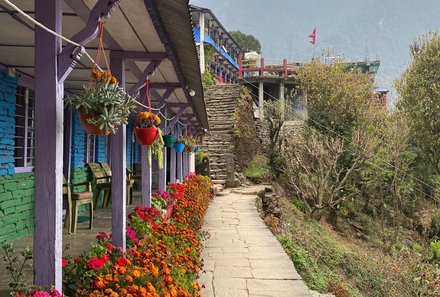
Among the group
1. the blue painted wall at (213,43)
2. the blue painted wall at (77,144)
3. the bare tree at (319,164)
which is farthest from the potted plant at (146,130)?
the blue painted wall at (213,43)

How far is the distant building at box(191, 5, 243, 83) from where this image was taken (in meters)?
29.0

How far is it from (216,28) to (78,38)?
33499 mm

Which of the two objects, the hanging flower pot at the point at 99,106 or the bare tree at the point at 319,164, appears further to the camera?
the bare tree at the point at 319,164

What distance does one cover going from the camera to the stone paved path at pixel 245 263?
439 cm

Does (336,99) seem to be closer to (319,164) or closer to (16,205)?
(319,164)

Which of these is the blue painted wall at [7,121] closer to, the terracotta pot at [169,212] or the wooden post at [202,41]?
the terracotta pot at [169,212]

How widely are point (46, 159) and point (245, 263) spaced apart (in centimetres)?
384

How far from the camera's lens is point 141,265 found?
329 cm

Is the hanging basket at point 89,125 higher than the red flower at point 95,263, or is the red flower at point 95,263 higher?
the hanging basket at point 89,125

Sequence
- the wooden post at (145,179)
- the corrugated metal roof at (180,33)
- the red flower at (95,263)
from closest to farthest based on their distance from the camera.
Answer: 1. the red flower at (95,263)
2. the corrugated metal roof at (180,33)
3. the wooden post at (145,179)

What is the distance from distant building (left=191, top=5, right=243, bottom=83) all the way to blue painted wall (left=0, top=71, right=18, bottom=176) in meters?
18.8

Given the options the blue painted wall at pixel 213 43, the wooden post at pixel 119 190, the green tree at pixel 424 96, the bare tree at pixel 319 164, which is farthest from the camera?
the blue painted wall at pixel 213 43

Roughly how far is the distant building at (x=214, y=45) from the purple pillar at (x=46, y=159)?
854 inches

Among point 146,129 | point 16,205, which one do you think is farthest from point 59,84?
point 16,205
